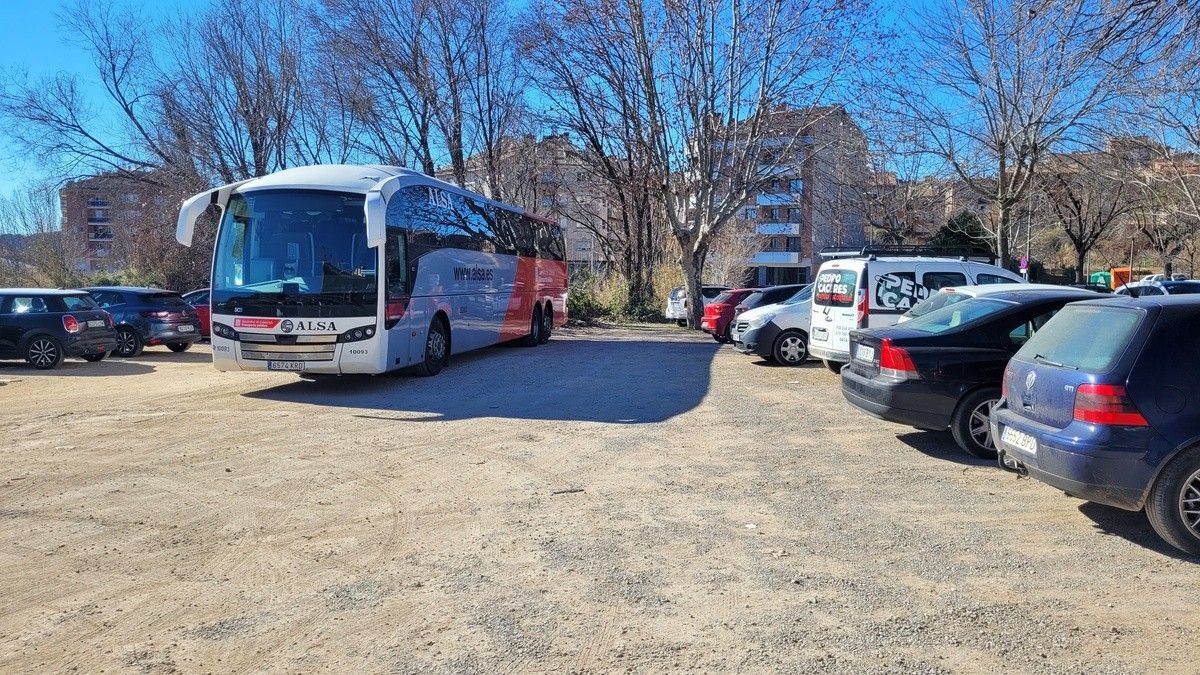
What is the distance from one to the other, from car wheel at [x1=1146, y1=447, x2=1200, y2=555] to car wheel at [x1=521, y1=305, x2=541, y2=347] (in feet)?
54.6

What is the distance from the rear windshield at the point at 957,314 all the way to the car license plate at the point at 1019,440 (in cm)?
200

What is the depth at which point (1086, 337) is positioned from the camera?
214 inches

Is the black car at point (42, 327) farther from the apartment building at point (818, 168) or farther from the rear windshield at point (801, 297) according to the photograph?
the apartment building at point (818, 168)

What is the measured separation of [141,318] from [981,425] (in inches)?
657

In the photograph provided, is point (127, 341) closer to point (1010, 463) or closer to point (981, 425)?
point (981, 425)

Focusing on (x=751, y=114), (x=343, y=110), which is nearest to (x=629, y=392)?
(x=751, y=114)

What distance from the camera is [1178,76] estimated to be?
10812 mm

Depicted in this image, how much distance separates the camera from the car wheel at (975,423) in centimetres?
750

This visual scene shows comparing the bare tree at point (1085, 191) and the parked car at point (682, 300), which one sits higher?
the bare tree at point (1085, 191)

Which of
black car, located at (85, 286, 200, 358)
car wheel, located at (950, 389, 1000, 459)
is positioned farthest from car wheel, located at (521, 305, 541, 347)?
car wheel, located at (950, 389, 1000, 459)

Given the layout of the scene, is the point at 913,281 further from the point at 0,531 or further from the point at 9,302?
the point at 9,302

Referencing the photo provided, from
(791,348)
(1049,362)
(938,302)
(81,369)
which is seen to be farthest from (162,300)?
(1049,362)

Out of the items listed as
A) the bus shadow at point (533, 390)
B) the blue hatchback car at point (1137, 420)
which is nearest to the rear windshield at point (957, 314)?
the blue hatchback car at point (1137, 420)

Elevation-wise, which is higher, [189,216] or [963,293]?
[189,216]
